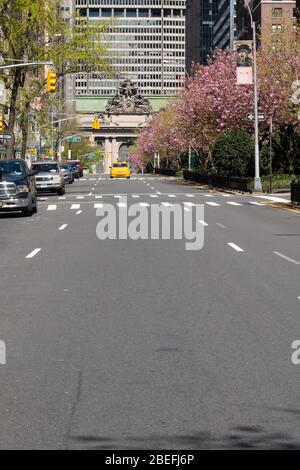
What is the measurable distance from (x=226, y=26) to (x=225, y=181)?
367 ft

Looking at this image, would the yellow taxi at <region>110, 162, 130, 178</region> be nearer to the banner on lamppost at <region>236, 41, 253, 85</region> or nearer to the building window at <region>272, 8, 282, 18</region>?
the building window at <region>272, 8, 282, 18</region>

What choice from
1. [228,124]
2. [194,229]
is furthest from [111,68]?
[194,229]

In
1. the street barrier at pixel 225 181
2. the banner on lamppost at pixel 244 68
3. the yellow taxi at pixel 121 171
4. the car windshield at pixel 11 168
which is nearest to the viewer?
the car windshield at pixel 11 168

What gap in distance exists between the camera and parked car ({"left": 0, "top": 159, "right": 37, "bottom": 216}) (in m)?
29.0

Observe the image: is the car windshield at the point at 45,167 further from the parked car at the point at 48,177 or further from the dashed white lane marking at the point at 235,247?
the dashed white lane marking at the point at 235,247

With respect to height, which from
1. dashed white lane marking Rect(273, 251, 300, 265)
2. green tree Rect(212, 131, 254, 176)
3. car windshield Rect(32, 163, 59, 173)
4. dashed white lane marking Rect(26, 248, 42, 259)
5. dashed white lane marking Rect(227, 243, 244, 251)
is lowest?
dashed white lane marking Rect(26, 248, 42, 259)

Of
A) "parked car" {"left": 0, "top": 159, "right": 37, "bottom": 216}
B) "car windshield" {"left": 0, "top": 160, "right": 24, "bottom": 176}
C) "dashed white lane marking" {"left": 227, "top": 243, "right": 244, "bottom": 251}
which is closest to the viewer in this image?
"dashed white lane marking" {"left": 227, "top": 243, "right": 244, "bottom": 251}

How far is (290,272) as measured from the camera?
14.3m

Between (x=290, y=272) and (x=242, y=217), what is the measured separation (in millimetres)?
14763

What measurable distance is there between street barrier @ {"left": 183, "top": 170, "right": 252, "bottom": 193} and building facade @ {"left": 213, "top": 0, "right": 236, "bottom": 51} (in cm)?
7836

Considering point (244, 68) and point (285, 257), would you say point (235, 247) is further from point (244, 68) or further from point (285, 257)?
point (244, 68)

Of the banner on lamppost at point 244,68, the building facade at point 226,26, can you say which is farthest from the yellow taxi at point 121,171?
the building facade at point 226,26

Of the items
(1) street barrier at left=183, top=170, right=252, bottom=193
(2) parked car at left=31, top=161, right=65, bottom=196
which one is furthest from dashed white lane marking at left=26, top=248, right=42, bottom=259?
(1) street barrier at left=183, top=170, right=252, bottom=193

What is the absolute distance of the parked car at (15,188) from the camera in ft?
95.0
